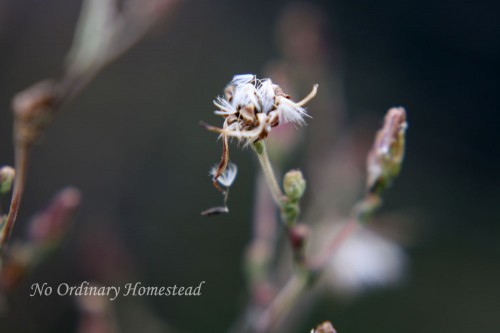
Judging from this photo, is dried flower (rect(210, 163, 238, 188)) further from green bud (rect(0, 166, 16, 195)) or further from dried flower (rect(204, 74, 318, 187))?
green bud (rect(0, 166, 16, 195))

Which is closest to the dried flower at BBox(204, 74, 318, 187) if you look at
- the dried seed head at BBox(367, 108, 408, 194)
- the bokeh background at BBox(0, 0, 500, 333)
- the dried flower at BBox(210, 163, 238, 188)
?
the dried flower at BBox(210, 163, 238, 188)

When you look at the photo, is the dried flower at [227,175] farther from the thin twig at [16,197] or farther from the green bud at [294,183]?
the thin twig at [16,197]

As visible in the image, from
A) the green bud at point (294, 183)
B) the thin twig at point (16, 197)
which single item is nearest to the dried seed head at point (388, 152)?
the green bud at point (294, 183)

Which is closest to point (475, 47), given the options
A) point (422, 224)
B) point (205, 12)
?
point (422, 224)

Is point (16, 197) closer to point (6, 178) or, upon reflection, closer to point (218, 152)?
point (6, 178)

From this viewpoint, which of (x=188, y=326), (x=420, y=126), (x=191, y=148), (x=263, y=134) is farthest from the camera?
(x=420, y=126)

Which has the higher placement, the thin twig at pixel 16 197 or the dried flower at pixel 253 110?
the thin twig at pixel 16 197

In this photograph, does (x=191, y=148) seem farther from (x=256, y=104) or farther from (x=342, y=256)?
(x=256, y=104)
